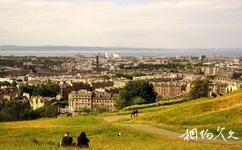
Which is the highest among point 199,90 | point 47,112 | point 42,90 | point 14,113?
point 199,90

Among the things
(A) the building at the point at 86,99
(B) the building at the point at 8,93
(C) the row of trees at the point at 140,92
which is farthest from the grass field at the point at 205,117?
(B) the building at the point at 8,93

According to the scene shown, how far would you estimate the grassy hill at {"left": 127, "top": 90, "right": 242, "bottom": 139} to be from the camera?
25.2 metres

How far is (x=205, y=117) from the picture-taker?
89.8ft

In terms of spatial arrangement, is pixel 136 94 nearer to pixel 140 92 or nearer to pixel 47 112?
pixel 140 92

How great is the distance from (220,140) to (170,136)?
280cm

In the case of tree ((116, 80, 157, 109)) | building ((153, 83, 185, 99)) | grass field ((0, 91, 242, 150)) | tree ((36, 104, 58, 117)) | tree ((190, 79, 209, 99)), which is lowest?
building ((153, 83, 185, 99))

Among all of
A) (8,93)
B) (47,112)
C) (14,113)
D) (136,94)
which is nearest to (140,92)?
(136,94)

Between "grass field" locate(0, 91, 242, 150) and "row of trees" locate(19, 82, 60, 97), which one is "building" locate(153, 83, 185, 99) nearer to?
"row of trees" locate(19, 82, 60, 97)

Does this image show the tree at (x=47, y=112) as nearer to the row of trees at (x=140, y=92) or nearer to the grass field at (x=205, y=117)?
the row of trees at (x=140, y=92)

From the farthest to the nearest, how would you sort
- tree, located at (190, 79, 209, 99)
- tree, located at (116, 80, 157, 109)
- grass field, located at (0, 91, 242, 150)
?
tree, located at (116, 80, 157, 109), tree, located at (190, 79, 209, 99), grass field, located at (0, 91, 242, 150)

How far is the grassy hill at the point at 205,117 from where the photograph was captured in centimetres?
2523

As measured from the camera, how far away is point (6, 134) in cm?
2398

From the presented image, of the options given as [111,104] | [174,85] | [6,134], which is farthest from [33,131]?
[174,85]

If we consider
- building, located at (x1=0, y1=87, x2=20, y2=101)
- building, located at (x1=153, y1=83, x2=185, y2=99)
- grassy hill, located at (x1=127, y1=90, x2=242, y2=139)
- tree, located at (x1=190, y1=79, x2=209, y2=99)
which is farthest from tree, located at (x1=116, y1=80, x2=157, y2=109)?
building, located at (x1=153, y1=83, x2=185, y2=99)
